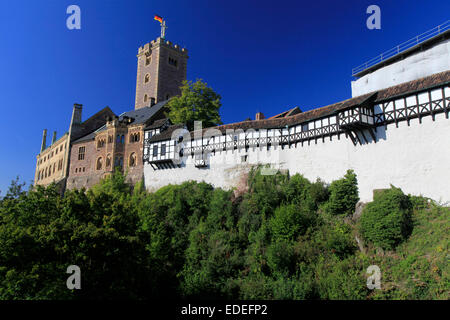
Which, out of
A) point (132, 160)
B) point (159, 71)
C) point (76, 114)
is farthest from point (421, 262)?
point (76, 114)

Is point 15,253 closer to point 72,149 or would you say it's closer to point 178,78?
point 72,149

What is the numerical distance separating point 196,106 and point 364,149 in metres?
23.0

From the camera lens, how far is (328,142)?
29.8 meters

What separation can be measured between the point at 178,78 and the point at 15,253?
4836 cm

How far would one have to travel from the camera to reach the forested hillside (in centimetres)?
1972

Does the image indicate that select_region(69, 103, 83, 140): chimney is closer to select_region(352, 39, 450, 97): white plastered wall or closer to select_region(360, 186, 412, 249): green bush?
select_region(352, 39, 450, 97): white plastered wall

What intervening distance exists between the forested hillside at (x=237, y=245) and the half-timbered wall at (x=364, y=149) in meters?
1.15

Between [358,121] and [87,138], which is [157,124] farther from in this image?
[358,121]

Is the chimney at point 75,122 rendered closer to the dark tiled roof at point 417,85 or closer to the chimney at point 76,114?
the chimney at point 76,114

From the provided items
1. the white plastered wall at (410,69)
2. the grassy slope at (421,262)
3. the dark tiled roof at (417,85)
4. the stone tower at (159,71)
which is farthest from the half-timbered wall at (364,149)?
the stone tower at (159,71)

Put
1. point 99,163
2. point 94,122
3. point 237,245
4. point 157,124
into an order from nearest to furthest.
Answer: point 237,245, point 157,124, point 99,163, point 94,122
